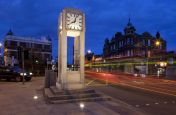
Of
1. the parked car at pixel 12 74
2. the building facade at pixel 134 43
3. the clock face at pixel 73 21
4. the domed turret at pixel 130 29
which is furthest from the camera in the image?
the domed turret at pixel 130 29

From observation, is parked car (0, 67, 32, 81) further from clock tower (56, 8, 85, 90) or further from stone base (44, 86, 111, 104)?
stone base (44, 86, 111, 104)

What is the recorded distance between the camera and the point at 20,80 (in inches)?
1241

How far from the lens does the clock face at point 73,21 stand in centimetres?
1593

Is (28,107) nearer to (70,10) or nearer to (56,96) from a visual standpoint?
(56,96)

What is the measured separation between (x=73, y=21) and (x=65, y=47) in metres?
1.66

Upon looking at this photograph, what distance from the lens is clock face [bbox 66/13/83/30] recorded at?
15.9 m

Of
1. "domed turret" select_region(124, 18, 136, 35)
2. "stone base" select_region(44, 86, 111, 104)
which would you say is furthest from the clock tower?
"domed turret" select_region(124, 18, 136, 35)

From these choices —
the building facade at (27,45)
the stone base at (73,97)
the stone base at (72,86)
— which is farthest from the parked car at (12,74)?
the building facade at (27,45)

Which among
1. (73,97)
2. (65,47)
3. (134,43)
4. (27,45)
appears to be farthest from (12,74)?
(134,43)

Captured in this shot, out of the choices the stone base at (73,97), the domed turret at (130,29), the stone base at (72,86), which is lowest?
the stone base at (73,97)

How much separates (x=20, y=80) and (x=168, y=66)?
40182mm

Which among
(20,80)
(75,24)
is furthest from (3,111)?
(20,80)

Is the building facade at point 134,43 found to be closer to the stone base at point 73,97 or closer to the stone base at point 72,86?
the stone base at point 72,86

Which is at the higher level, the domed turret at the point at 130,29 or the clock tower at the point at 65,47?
the domed turret at the point at 130,29
